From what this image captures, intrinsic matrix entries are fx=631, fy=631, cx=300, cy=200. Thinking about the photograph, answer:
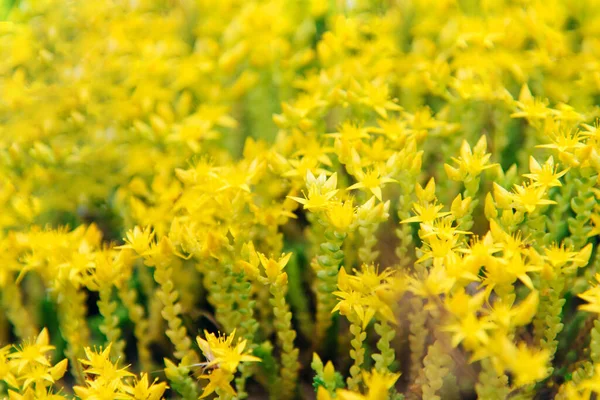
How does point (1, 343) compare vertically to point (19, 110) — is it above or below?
below

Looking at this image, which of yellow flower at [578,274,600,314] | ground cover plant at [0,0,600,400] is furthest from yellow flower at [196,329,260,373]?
yellow flower at [578,274,600,314]

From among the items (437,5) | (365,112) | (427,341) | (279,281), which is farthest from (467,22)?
(279,281)

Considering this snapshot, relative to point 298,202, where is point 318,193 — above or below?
above

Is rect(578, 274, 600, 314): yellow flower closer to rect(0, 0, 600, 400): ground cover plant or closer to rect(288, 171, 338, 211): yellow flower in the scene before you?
rect(0, 0, 600, 400): ground cover plant

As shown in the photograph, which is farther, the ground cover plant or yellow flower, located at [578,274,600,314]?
the ground cover plant

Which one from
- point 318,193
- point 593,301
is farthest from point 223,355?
point 593,301

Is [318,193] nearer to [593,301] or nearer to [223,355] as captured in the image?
[223,355]

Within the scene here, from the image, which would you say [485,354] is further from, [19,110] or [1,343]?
[19,110]

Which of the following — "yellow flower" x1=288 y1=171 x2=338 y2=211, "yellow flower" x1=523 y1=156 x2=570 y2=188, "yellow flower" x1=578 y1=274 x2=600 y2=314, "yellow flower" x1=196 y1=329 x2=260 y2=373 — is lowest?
"yellow flower" x1=196 y1=329 x2=260 y2=373
